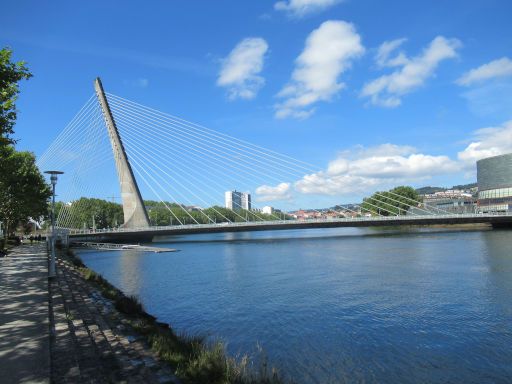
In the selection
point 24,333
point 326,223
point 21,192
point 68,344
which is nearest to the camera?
point 68,344

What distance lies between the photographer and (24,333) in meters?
7.82

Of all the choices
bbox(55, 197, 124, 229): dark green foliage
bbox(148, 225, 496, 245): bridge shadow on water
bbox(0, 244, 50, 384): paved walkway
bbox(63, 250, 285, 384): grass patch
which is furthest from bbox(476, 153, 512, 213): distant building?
bbox(0, 244, 50, 384): paved walkway

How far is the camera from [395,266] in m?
26.6

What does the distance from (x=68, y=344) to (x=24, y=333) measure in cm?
96

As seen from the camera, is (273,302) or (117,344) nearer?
(117,344)

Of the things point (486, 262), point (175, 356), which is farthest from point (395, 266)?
point (175, 356)

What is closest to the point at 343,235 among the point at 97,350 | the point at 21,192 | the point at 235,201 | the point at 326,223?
the point at 326,223

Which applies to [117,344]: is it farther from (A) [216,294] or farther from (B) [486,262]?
(B) [486,262]

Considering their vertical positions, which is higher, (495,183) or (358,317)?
(495,183)

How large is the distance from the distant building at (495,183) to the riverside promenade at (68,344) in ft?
388

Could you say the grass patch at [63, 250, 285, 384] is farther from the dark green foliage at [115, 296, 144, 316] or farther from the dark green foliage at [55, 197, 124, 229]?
the dark green foliage at [55, 197, 124, 229]

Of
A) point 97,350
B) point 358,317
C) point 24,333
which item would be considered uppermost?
point 24,333

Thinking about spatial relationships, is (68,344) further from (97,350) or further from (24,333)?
(24,333)

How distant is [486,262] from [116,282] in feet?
75.9
